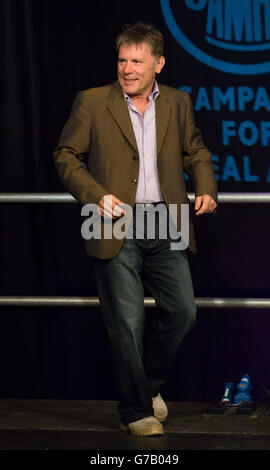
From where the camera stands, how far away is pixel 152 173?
2.89 metres

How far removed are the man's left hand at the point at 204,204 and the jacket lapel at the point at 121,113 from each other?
27 cm

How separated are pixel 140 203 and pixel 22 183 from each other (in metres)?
0.82

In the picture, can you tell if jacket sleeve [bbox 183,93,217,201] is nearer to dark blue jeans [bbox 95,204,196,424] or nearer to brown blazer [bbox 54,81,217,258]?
brown blazer [bbox 54,81,217,258]

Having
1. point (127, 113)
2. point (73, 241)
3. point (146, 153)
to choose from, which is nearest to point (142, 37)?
point (127, 113)

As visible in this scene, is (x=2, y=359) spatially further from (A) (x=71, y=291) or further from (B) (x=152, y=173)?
(B) (x=152, y=173)

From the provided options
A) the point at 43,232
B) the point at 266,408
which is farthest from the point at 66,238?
the point at 266,408

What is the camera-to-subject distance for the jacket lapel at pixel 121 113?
2857mm

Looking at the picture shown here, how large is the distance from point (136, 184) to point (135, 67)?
39cm

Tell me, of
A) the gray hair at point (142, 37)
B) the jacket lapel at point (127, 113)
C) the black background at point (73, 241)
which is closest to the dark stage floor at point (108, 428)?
the black background at point (73, 241)

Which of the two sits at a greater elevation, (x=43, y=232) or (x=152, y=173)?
(x=152, y=173)

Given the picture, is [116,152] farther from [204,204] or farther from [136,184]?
[204,204]

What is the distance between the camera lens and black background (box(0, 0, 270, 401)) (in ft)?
11.3

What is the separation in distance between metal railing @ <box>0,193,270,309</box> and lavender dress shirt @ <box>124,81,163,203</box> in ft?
0.97

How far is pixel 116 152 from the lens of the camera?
9.37 ft
